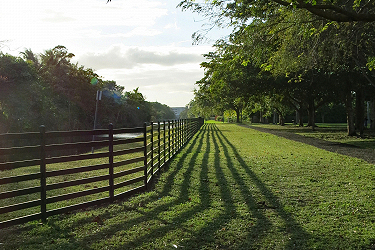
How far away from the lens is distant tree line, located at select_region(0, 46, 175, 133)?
29516 mm

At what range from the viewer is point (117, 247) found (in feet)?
14.4

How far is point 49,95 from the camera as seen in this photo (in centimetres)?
3772

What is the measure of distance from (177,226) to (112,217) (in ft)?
3.80

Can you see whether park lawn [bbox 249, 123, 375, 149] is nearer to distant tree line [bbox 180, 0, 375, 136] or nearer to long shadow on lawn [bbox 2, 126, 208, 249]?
distant tree line [bbox 180, 0, 375, 136]

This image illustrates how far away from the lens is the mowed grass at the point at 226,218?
4551 millimetres

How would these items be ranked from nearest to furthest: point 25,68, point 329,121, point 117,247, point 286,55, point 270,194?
1. point 117,247
2. point 270,194
3. point 286,55
4. point 25,68
5. point 329,121

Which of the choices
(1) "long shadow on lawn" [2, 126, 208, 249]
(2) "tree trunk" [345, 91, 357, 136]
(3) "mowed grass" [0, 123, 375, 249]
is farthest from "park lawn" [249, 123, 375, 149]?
(1) "long shadow on lawn" [2, 126, 208, 249]

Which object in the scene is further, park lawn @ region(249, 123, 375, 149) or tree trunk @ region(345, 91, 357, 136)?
tree trunk @ region(345, 91, 357, 136)

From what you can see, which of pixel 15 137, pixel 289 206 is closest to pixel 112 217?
pixel 15 137

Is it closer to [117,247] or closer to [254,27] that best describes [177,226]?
Result: [117,247]

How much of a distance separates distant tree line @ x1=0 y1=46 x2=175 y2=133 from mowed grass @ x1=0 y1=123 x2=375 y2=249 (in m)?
24.7

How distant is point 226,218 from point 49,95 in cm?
3578

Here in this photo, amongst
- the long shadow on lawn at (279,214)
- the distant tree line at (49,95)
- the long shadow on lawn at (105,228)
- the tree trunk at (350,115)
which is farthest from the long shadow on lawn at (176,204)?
the distant tree line at (49,95)

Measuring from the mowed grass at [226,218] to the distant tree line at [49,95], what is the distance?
24696 mm
